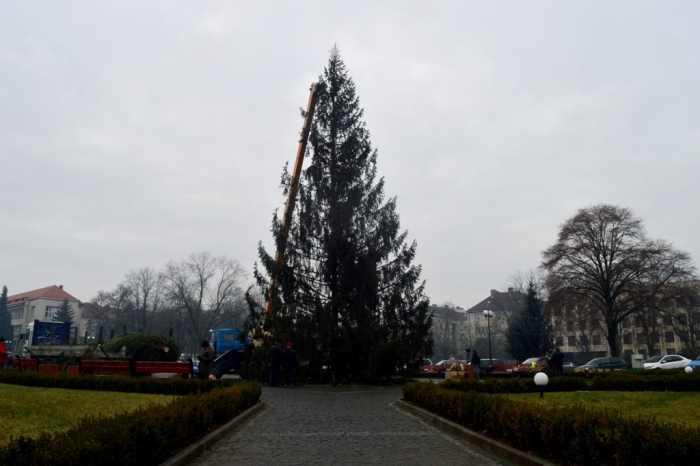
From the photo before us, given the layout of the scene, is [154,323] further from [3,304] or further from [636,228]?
[636,228]

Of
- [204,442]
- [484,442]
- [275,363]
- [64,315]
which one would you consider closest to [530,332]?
[275,363]

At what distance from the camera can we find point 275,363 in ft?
75.3

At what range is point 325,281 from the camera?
26500mm

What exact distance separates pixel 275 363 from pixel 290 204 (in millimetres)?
7459

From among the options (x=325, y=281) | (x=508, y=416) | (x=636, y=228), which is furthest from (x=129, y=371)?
(x=636, y=228)

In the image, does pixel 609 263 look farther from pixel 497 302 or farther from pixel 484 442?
pixel 497 302

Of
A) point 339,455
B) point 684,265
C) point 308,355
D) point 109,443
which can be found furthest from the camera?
point 684,265

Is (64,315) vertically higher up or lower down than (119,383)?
higher up

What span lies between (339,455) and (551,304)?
44160 millimetres

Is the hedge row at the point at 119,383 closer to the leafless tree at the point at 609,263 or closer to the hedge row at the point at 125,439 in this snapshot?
the hedge row at the point at 125,439

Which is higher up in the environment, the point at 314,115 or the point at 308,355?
→ the point at 314,115

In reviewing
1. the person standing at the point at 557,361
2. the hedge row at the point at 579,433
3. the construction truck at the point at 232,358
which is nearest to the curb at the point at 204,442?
the hedge row at the point at 579,433

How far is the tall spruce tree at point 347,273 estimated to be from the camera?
82.4ft

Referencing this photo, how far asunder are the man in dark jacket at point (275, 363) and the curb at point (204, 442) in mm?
8056
